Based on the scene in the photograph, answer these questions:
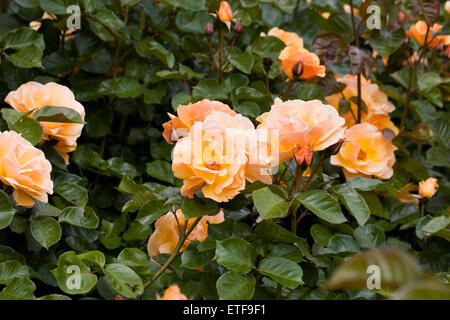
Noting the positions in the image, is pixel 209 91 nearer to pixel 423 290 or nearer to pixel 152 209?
pixel 152 209

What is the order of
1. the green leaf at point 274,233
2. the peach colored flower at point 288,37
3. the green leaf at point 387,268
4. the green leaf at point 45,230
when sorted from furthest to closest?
the peach colored flower at point 288,37
the green leaf at point 45,230
the green leaf at point 274,233
the green leaf at point 387,268

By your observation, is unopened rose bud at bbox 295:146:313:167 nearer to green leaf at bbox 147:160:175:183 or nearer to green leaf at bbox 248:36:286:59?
green leaf at bbox 147:160:175:183

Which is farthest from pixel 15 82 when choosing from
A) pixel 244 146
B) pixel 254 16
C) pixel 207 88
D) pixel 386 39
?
pixel 386 39

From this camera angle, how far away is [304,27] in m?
1.84

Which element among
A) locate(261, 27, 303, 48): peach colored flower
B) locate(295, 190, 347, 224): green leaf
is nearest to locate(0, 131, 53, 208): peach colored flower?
locate(295, 190, 347, 224): green leaf

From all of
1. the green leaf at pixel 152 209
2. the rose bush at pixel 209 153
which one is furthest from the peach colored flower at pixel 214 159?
the green leaf at pixel 152 209

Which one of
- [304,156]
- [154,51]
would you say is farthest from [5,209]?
[154,51]

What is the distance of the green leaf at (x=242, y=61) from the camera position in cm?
143

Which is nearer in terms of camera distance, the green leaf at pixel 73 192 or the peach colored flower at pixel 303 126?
the peach colored flower at pixel 303 126

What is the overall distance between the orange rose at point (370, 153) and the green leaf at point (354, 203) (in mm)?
393

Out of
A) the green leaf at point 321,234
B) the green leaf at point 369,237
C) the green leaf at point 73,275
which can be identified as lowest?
the green leaf at point 369,237

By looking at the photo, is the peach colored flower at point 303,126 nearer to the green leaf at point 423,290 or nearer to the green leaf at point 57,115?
the green leaf at point 57,115
